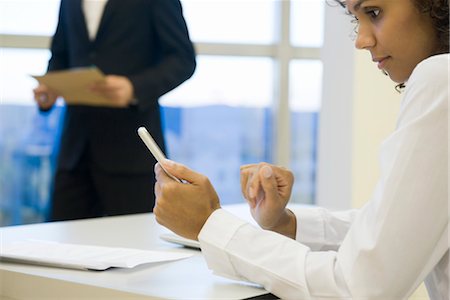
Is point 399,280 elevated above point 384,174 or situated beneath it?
situated beneath

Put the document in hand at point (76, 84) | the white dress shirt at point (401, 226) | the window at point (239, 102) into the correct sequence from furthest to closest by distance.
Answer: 1. the window at point (239, 102)
2. the document in hand at point (76, 84)
3. the white dress shirt at point (401, 226)

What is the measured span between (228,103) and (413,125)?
144 inches

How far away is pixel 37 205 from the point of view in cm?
424

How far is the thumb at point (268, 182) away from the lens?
118 cm

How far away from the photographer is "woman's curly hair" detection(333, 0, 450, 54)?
1047 millimetres

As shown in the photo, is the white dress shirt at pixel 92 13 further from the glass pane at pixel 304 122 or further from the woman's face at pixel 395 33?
the glass pane at pixel 304 122

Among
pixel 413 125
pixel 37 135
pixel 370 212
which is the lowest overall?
pixel 37 135

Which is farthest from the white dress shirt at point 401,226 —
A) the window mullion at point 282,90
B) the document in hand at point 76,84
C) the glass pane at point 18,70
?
the window mullion at point 282,90

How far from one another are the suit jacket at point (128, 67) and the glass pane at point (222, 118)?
187 centimetres

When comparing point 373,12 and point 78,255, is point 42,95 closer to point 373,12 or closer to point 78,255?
point 78,255

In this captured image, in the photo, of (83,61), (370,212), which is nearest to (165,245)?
(370,212)

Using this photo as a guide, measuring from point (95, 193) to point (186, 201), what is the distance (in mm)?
1441

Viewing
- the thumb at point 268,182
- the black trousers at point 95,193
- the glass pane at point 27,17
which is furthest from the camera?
the glass pane at point 27,17

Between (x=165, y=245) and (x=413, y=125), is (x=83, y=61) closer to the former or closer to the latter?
(x=165, y=245)
